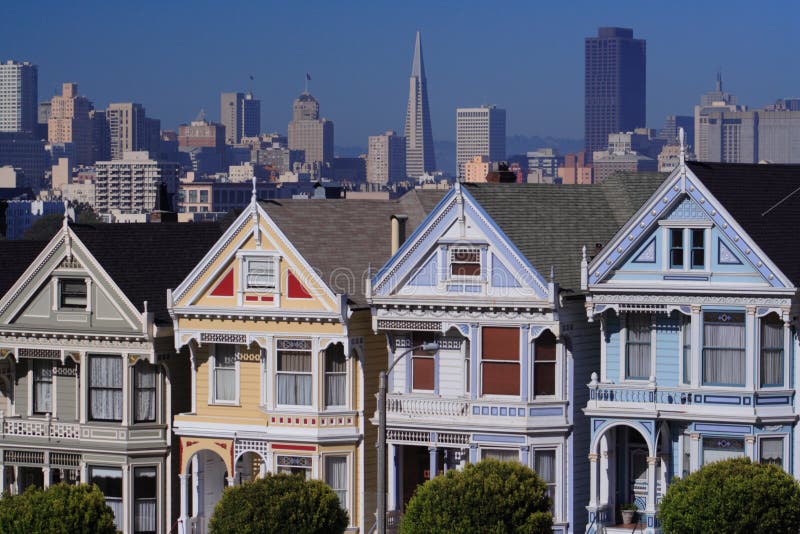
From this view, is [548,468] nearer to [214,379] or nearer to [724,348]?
[724,348]

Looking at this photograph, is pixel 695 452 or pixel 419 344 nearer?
pixel 695 452

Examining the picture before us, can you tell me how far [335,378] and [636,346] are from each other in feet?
22.7

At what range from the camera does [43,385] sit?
51.2 metres

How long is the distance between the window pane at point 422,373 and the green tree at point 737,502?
7198 mm

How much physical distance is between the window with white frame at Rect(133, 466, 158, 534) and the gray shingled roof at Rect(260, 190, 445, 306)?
631cm

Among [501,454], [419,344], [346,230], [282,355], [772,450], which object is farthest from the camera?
[346,230]

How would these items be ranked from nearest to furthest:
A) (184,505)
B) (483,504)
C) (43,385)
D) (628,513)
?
1. (483,504)
2. (628,513)
3. (184,505)
4. (43,385)

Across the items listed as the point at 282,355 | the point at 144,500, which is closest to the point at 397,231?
the point at 282,355

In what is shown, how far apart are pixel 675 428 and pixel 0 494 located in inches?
627

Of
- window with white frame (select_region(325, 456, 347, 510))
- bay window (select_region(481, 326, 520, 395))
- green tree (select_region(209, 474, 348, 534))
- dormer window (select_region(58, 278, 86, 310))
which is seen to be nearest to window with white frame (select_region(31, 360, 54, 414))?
dormer window (select_region(58, 278, 86, 310))

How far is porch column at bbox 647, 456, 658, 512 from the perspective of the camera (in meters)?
43.9

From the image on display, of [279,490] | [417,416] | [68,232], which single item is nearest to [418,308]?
[417,416]

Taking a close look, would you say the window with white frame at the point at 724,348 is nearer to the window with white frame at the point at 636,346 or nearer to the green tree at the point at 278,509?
the window with white frame at the point at 636,346

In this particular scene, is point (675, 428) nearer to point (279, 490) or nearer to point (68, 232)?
point (279, 490)
